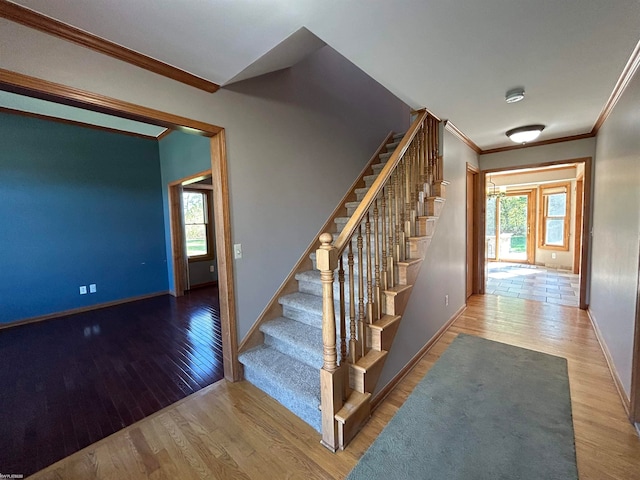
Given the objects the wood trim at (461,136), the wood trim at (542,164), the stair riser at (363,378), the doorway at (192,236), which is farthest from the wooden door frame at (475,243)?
the doorway at (192,236)

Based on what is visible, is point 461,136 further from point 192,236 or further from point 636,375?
point 192,236

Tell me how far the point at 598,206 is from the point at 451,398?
9.57 feet

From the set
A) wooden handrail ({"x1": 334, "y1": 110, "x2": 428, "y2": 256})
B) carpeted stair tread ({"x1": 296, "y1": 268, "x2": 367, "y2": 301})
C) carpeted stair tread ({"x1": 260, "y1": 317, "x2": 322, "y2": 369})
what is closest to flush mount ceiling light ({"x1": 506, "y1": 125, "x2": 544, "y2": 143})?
wooden handrail ({"x1": 334, "y1": 110, "x2": 428, "y2": 256})

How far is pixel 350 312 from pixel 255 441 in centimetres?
99

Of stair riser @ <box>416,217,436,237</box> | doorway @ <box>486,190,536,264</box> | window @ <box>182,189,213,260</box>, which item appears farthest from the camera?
doorway @ <box>486,190,536,264</box>

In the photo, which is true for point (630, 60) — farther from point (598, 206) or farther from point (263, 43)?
point (263, 43)

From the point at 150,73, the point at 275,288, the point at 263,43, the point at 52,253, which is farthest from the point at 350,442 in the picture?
the point at 52,253

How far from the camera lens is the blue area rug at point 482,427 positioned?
147 cm

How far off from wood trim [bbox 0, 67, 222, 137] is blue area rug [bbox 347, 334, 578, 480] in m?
2.47

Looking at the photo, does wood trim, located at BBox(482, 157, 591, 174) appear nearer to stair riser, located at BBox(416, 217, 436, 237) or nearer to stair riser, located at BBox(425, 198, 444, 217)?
→ stair riser, located at BBox(425, 198, 444, 217)

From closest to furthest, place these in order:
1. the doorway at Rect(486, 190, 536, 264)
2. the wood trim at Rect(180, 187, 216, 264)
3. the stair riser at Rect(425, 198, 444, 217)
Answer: the stair riser at Rect(425, 198, 444, 217), the wood trim at Rect(180, 187, 216, 264), the doorway at Rect(486, 190, 536, 264)

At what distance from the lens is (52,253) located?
3902 mm

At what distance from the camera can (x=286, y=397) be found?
1936 mm

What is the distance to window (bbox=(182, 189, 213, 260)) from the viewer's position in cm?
546
